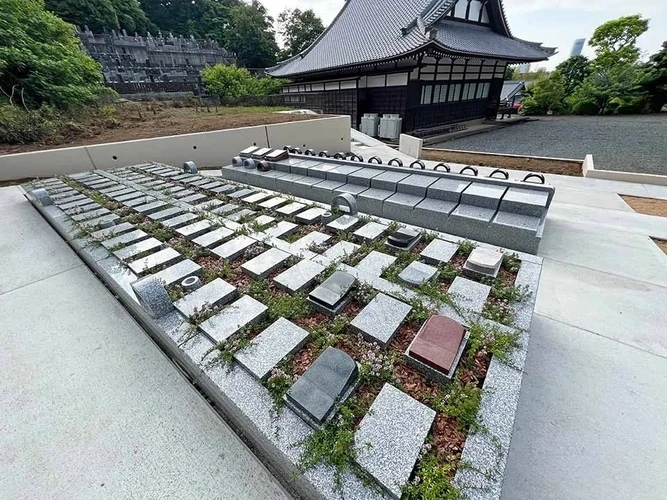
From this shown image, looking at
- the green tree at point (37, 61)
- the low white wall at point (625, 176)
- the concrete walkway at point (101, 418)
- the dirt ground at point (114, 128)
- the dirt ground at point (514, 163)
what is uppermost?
the green tree at point (37, 61)

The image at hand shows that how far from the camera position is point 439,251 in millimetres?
2861

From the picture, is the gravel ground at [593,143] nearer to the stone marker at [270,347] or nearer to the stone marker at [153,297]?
the stone marker at [270,347]

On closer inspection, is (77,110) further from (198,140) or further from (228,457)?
(228,457)

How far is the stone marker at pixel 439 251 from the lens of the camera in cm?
274

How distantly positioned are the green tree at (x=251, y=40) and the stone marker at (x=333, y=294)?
3801 centimetres

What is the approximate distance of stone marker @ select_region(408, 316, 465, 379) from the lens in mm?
1661

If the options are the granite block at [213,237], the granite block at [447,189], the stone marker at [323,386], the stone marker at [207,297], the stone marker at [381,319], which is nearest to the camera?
the stone marker at [323,386]

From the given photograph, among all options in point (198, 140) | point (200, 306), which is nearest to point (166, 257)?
point (200, 306)

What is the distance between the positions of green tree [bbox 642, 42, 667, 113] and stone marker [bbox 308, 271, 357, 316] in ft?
95.7

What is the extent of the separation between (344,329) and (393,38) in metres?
15.4

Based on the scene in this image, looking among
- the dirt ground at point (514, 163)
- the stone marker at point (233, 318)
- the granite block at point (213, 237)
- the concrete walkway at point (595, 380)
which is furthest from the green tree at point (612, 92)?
the stone marker at point (233, 318)

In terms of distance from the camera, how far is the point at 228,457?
159 cm

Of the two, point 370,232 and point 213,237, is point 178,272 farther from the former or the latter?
point 370,232

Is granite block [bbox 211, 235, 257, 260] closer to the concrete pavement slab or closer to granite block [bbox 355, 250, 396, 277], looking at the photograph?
granite block [bbox 355, 250, 396, 277]
